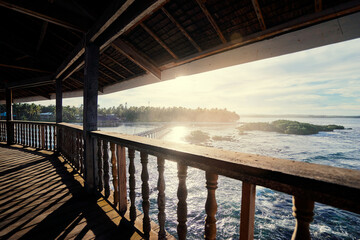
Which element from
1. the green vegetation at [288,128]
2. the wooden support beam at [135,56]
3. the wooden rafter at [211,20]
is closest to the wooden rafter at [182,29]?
the wooden rafter at [211,20]

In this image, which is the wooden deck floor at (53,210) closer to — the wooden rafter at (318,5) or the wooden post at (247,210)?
the wooden post at (247,210)

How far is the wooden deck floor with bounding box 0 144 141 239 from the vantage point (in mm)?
1930

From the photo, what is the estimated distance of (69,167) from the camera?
4.28 meters

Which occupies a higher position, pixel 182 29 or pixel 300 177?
pixel 182 29

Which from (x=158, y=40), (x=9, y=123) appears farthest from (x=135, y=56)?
(x=9, y=123)

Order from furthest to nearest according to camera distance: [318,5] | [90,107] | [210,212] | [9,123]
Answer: [9,123]
[90,107]
[318,5]
[210,212]

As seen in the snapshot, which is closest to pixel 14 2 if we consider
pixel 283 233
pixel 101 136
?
pixel 101 136

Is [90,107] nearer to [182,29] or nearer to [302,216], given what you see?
[182,29]

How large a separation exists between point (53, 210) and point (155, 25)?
129 inches

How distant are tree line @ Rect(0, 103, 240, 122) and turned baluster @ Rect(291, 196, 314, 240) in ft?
282

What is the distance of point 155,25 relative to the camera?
9.26 ft

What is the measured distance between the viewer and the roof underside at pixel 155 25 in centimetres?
198

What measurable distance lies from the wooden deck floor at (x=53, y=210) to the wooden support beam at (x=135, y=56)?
8.61 feet

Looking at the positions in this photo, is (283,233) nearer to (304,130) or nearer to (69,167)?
(69,167)
